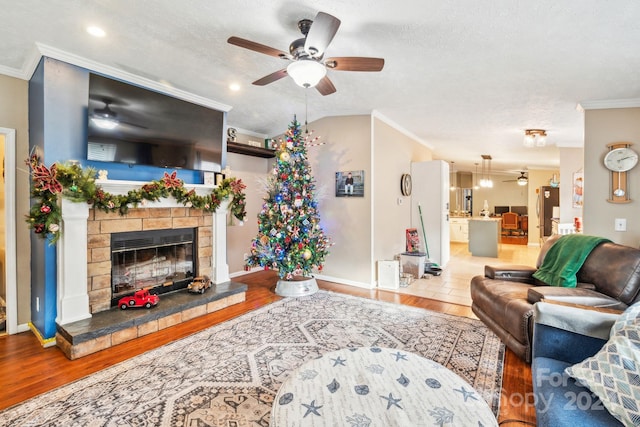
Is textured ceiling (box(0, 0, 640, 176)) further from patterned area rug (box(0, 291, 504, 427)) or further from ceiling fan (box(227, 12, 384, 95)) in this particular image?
patterned area rug (box(0, 291, 504, 427))

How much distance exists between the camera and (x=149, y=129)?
3.33 m

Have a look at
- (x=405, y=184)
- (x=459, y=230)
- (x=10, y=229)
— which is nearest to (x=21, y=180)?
(x=10, y=229)

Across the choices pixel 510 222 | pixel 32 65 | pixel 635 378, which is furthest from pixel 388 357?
pixel 510 222

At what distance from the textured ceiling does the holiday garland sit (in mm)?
1124

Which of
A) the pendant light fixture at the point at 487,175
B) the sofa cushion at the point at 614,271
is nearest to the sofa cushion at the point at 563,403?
the sofa cushion at the point at 614,271

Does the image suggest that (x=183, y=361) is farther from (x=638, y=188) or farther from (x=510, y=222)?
(x=510, y=222)

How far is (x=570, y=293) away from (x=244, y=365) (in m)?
2.61

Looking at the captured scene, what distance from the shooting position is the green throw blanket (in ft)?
8.71

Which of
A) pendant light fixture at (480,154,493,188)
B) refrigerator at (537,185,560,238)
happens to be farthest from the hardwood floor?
refrigerator at (537,185,560,238)

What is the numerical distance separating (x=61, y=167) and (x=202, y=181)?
5.06ft

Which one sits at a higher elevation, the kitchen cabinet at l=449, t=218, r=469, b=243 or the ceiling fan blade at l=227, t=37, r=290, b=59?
the ceiling fan blade at l=227, t=37, r=290, b=59

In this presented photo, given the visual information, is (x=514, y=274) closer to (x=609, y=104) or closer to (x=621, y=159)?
(x=621, y=159)

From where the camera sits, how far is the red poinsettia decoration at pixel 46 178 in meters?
2.52

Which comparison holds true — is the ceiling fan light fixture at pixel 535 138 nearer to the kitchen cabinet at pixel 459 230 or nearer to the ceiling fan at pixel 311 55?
the ceiling fan at pixel 311 55
